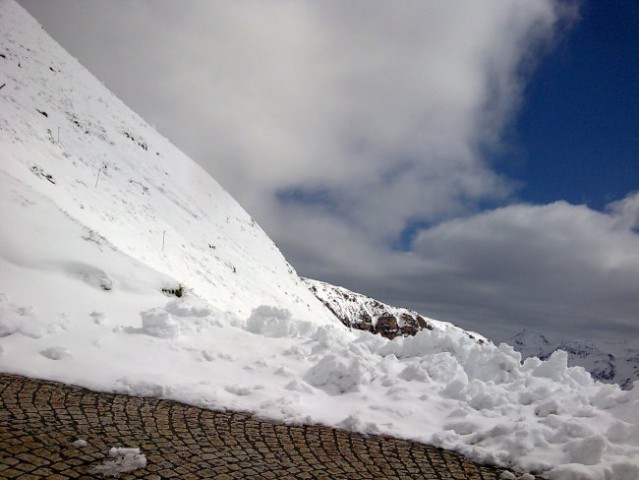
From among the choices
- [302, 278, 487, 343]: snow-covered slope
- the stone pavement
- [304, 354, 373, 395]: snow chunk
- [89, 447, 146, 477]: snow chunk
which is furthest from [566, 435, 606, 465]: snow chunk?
[302, 278, 487, 343]: snow-covered slope

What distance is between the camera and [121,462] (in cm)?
433

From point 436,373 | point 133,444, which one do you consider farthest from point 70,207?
point 436,373

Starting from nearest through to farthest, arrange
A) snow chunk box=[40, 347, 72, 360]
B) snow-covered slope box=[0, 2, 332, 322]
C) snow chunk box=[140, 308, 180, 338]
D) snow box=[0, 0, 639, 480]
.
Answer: snow box=[0, 0, 639, 480]
snow chunk box=[40, 347, 72, 360]
snow chunk box=[140, 308, 180, 338]
snow-covered slope box=[0, 2, 332, 322]

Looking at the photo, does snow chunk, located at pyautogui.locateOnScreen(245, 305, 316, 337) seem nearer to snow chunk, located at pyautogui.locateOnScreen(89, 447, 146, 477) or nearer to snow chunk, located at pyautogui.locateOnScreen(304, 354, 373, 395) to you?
snow chunk, located at pyautogui.locateOnScreen(304, 354, 373, 395)

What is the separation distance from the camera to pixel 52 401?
5617 millimetres

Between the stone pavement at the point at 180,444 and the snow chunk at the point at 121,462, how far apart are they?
0.22 ft

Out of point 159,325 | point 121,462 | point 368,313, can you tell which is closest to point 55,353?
point 159,325

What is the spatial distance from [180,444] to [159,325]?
4.06 meters

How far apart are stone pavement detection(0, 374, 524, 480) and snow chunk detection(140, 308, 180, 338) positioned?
2408 mm

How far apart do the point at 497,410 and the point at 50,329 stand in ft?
24.8

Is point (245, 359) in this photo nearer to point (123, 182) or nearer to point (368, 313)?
point (123, 182)

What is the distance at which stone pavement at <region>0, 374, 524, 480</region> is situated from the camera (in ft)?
14.2

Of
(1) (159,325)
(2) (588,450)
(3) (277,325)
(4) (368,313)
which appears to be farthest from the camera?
(4) (368,313)

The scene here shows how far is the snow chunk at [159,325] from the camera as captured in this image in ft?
28.1
